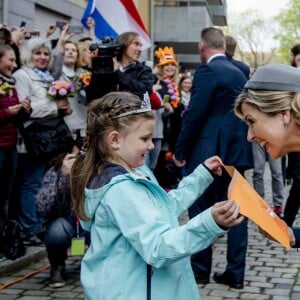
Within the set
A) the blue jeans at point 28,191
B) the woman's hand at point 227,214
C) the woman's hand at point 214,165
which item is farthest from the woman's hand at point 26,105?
the woman's hand at point 227,214

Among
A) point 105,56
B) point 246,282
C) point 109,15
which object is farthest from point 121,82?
point 109,15

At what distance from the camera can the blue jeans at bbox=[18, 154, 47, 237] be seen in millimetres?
7113

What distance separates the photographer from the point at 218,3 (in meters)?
42.4

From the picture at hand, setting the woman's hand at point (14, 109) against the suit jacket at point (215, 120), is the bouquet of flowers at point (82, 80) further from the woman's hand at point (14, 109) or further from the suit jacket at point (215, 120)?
the suit jacket at point (215, 120)

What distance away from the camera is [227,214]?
2.54 m

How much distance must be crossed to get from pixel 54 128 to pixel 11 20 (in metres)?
4.65

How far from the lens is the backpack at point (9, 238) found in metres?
6.20

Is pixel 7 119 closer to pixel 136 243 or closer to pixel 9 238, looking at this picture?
pixel 9 238

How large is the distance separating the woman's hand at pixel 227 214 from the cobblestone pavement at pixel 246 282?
2.98 metres

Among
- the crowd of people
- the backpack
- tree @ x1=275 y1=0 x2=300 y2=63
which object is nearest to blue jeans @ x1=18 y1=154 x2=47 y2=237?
the crowd of people

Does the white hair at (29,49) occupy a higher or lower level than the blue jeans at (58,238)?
higher

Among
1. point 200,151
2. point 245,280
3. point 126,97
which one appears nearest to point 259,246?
point 245,280

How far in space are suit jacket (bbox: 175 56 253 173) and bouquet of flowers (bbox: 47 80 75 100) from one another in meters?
1.58

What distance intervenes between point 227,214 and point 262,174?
6.91 m
